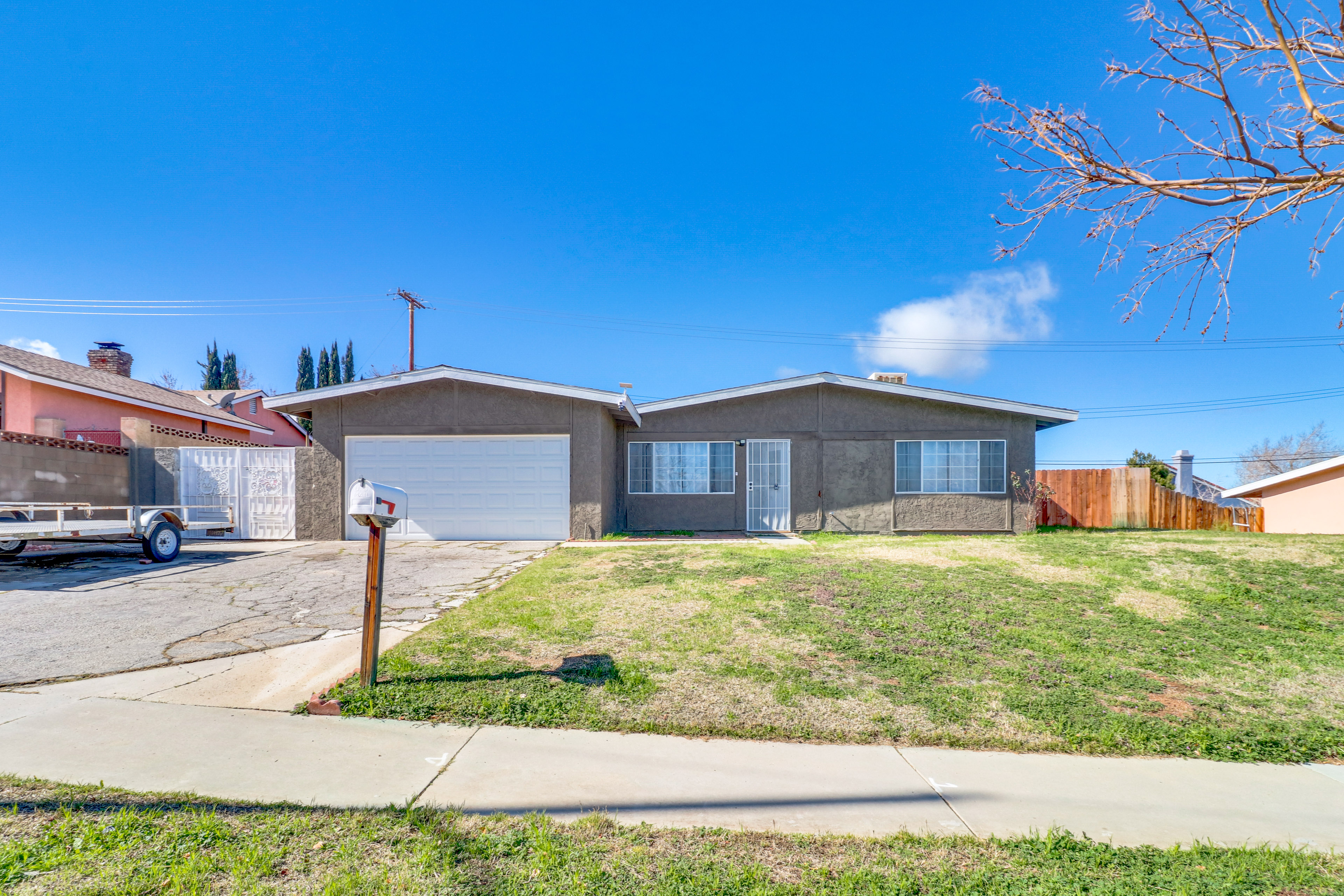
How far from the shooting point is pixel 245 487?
1267 centimetres

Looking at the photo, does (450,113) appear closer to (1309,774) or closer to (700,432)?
(700,432)

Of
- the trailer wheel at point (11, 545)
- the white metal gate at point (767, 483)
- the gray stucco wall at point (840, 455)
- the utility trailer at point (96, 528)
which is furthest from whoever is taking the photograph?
the white metal gate at point (767, 483)

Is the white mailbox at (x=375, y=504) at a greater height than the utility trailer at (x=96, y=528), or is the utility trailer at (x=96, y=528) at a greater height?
the white mailbox at (x=375, y=504)

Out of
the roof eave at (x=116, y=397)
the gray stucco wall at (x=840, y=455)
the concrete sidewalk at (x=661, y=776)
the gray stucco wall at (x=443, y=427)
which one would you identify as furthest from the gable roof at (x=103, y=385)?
the concrete sidewalk at (x=661, y=776)

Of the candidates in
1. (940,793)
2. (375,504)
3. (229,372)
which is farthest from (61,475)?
(229,372)

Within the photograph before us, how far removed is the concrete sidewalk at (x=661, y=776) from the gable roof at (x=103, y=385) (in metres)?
15.8

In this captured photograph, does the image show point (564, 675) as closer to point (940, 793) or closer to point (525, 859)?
point (525, 859)

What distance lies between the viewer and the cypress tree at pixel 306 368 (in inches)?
1895

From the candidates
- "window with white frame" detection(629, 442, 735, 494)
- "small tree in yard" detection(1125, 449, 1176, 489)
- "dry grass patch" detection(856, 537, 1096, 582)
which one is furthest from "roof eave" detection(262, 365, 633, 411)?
"small tree in yard" detection(1125, 449, 1176, 489)

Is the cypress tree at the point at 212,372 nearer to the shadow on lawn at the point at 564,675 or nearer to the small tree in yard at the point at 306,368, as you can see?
the small tree in yard at the point at 306,368

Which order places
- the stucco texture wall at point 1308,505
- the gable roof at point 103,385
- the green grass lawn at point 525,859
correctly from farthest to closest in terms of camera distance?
the stucco texture wall at point 1308,505 → the gable roof at point 103,385 → the green grass lawn at point 525,859

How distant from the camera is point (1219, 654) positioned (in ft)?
16.1

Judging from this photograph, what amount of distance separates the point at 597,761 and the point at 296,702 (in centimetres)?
212

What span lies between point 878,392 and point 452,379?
9.34 metres
